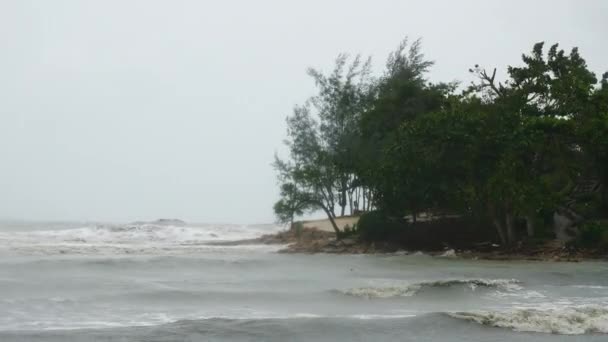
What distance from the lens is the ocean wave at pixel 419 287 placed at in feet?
57.2

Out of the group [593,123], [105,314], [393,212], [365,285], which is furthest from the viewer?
[393,212]

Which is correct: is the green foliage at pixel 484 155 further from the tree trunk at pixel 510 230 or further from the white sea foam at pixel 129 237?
the white sea foam at pixel 129 237

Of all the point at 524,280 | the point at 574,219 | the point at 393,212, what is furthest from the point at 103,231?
the point at 524,280

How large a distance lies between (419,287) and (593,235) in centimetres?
1353

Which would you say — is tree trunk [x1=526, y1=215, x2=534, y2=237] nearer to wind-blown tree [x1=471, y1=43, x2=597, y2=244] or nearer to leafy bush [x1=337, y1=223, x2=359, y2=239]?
wind-blown tree [x1=471, y1=43, x2=597, y2=244]

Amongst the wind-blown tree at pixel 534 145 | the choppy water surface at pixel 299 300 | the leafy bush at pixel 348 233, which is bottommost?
the choppy water surface at pixel 299 300

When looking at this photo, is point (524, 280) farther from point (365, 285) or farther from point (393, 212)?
point (393, 212)

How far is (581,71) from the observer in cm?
3694

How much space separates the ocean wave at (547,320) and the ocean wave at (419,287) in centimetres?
392

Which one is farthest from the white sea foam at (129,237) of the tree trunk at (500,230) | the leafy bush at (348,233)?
the tree trunk at (500,230)

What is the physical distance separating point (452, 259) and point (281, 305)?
15.0 m

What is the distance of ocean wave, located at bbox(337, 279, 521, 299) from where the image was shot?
17438 millimetres

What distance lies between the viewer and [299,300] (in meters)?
16.8

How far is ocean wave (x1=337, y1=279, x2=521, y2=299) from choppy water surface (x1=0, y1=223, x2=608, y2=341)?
2.0 inches
